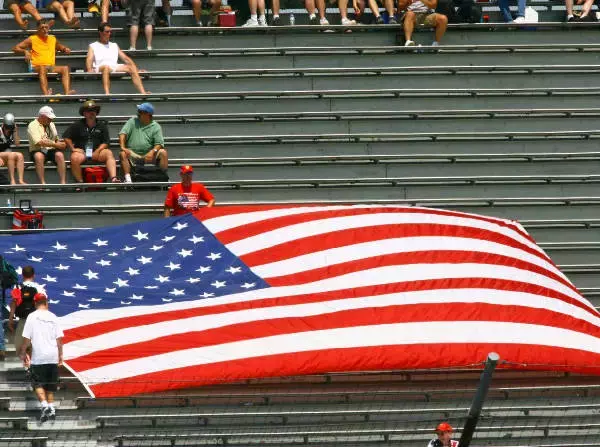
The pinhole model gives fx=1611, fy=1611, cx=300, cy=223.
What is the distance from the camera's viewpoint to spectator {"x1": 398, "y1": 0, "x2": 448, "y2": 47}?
22578 millimetres

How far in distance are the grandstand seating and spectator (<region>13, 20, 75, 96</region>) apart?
28 centimetres

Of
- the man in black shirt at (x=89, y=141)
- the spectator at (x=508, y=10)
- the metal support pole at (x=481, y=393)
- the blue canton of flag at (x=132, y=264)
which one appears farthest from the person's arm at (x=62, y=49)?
the metal support pole at (x=481, y=393)

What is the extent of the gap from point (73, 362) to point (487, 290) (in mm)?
4632

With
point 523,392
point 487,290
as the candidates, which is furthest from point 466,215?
point 523,392

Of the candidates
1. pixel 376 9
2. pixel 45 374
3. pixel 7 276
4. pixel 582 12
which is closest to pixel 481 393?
pixel 45 374

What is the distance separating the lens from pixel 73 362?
1595cm

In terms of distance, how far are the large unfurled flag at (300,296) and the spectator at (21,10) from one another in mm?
5158

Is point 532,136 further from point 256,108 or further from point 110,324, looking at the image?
point 110,324

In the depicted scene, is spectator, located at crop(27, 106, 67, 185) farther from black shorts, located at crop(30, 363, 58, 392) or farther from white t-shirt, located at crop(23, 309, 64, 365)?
black shorts, located at crop(30, 363, 58, 392)

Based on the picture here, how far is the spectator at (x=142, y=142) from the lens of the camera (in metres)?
20.0

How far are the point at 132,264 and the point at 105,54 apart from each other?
4.71 metres

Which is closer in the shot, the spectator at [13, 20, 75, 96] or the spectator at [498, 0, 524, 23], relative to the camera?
the spectator at [13, 20, 75, 96]

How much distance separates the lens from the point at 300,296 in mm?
17266

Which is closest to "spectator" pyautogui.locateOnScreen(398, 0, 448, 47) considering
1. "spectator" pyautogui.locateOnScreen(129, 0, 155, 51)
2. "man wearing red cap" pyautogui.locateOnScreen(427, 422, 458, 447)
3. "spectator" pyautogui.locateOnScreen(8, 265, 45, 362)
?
"spectator" pyautogui.locateOnScreen(129, 0, 155, 51)
